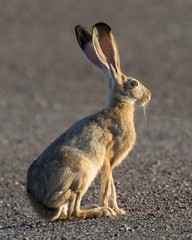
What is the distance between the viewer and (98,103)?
586 inches

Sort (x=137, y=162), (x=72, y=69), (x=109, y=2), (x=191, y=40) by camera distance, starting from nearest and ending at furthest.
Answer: (x=137, y=162) → (x=72, y=69) → (x=191, y=40) → (x=109, y=2)

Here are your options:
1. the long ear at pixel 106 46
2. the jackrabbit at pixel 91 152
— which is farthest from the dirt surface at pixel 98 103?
the long ear at pixel 106 46

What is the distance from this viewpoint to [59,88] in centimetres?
1669

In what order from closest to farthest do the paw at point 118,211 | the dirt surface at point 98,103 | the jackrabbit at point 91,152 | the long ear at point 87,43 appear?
the jackrabbit at point 91,152 < the dirt surface at point 98,103 < the paw at point 118,211 < the long ear at point 87,43

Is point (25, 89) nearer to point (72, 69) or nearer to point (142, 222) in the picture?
point (72, 69)

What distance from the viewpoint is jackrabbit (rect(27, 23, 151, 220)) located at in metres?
6.00

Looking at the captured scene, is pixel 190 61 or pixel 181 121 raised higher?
pixel 190 61

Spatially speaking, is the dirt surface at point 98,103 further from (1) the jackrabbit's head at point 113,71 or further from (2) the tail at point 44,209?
(1) the jackrabbit's head at point 113,71

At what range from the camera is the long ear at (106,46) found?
6724 millimetres

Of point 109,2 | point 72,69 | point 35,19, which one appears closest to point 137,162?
point 72,69

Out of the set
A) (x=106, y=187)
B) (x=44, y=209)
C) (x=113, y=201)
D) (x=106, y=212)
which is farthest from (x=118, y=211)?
(x=44, y=209)

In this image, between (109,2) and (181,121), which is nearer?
(181,121)

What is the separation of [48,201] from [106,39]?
7.25 ft

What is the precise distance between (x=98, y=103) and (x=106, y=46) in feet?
26.3
